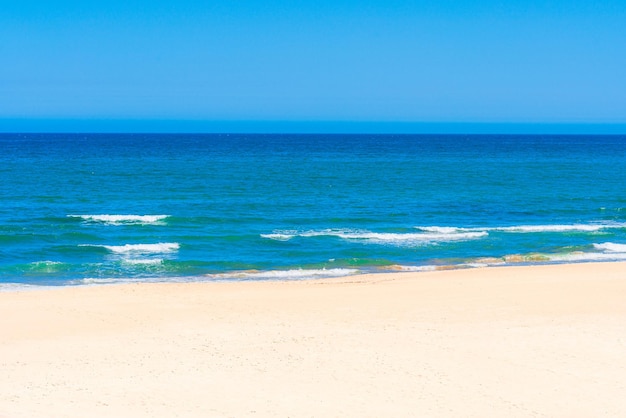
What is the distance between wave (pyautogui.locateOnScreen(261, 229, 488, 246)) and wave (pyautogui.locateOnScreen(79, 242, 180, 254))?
12.1ft

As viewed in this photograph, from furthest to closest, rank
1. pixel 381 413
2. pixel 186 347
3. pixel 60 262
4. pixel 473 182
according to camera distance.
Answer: pixel 473 182 < pixel 60 262 < pixel 186 347 < pixel 381 413

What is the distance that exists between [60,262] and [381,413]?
665 inches

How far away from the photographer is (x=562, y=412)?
11.2 meters

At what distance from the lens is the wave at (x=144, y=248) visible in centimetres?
2738

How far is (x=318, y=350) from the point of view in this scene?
14211 millimetres

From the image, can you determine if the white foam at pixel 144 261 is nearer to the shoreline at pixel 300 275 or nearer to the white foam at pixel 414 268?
the shoreline at pixel 300 275

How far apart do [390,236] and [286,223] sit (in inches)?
215

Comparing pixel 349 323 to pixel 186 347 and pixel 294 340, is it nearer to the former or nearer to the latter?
pixel 294 340

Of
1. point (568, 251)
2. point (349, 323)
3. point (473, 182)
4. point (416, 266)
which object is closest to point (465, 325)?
point (349, 323)

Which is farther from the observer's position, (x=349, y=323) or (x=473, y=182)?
(x=473, y=182)

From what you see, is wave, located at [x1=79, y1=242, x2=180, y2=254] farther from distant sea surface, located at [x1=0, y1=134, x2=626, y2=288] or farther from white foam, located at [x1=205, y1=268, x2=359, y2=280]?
white foam, located at [x1=205, y1=268, x2=359, y2=280]

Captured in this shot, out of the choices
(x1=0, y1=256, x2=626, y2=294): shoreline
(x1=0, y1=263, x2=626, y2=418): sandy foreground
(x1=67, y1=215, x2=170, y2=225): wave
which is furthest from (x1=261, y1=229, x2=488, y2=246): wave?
(x1=0, y1=263, x2=626, y2=418): sandy foreground

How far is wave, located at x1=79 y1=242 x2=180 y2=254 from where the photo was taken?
27.4 metres

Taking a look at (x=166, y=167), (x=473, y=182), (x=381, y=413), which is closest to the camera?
(x=381, y=413)
